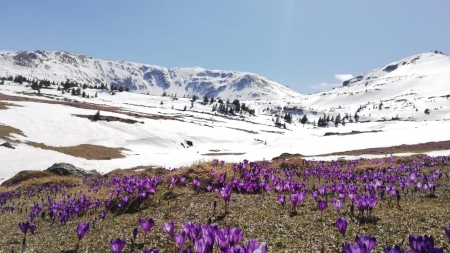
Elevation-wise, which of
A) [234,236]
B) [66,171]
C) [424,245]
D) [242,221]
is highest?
[424,245]

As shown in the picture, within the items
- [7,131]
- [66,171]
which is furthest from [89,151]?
[66,171]

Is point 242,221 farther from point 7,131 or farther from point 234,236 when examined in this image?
point 7,131

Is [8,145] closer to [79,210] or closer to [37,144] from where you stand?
[37,144]

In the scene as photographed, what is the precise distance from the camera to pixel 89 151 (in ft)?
186

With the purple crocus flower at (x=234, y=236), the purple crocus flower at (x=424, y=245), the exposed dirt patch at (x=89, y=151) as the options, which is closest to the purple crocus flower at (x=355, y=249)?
the purple crocus flower at (x=424, y=245)

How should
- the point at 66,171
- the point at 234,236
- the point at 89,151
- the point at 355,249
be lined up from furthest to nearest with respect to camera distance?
the point at 89,151 < the point at 66,171 < the point at 234,236 < the point at 355,249

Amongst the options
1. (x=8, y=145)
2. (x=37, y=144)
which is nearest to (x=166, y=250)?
(x=8, y=145)

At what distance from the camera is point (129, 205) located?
7012 millimetres

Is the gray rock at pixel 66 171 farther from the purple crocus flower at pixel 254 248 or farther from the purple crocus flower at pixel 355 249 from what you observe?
the purple crocus flower at pixel 355 249

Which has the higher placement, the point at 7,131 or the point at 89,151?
the point at 7,131

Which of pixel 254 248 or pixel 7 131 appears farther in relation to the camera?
pixel 7 131

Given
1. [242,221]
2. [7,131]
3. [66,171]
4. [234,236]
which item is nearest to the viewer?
[234,236]

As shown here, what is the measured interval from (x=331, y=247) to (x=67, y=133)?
243ft

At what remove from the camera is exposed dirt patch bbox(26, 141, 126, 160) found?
171 feet
